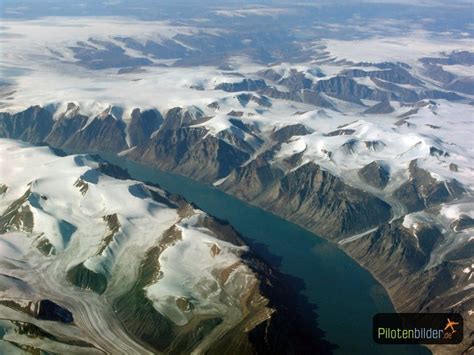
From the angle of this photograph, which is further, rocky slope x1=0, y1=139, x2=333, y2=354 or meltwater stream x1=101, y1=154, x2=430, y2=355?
meltwater stream x1=101, y1=154, x2=430, y2=355

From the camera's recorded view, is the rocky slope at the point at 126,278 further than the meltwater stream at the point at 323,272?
No

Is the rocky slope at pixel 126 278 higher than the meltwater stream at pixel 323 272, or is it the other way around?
the rocky slope at pixel 126 278

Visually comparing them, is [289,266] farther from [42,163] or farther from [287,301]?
[42,163]

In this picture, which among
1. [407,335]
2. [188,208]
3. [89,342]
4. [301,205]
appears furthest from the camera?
[301,205]

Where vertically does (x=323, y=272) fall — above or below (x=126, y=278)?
below

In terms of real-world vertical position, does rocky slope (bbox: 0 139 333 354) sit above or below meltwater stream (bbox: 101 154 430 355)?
above

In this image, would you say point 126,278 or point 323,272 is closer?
point 126,278

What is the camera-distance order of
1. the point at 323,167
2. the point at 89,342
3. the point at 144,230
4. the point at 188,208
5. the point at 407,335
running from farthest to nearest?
the point at 323,167 → the point at 188,208 → the point at 144,230 → the point at 407,335 → the point at 89,342

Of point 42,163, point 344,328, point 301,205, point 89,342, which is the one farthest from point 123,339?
point 301,205
